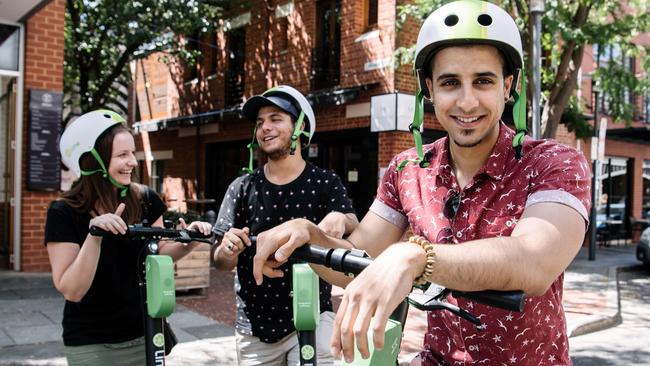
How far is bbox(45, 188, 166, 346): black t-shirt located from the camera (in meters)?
2.81

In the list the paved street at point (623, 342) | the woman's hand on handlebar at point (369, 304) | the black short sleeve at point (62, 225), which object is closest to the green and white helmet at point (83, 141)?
the black short sleeve at point (62, 225)

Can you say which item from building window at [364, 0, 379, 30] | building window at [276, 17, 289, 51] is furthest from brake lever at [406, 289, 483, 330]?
building window at [276, 17, 289, 51]

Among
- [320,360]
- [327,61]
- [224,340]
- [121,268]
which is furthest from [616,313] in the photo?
[327,61]

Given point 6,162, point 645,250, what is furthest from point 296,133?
point 645,250

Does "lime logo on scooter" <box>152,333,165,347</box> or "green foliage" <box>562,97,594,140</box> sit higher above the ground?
"green foliage" <box>562,97,594,140</box>

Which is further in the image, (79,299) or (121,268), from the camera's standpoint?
(121,268)

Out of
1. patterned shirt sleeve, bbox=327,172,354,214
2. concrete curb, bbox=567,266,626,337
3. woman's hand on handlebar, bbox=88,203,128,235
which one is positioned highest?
patterned shirt sleeve, bbox=327,172,354,214

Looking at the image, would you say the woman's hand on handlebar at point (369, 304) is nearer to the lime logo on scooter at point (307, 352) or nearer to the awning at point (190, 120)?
the lime logo on scooter at point (307, 352)

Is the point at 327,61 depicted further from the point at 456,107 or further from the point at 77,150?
the point at 456,107

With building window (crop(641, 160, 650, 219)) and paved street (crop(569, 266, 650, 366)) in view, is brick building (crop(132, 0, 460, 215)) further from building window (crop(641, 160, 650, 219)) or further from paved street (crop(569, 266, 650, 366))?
building window (crop(641, 160, 650, 219))

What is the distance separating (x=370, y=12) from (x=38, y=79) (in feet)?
25.1

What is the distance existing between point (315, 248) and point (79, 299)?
1662mm

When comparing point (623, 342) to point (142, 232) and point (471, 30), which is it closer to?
point (142, 232)

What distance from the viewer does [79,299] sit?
2.72m
